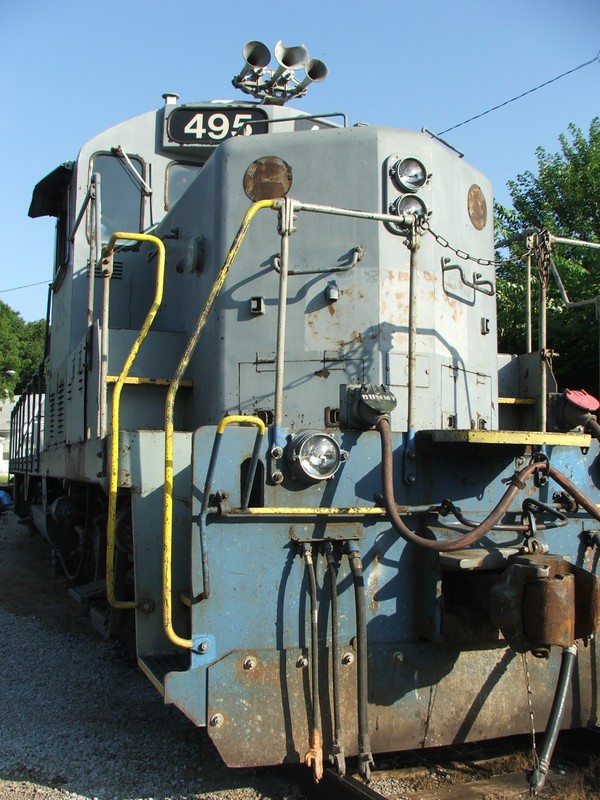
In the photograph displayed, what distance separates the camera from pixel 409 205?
3.99 meters

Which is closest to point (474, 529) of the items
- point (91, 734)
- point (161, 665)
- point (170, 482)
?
point (170, 482)

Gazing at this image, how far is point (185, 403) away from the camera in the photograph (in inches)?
171

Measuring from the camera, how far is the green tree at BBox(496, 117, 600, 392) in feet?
26.1

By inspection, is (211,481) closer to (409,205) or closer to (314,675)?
A: (314,675)

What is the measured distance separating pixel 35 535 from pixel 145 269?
792 cm

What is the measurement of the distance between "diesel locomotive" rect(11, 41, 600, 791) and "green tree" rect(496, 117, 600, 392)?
141 inches

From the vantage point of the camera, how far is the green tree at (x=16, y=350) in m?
36.6

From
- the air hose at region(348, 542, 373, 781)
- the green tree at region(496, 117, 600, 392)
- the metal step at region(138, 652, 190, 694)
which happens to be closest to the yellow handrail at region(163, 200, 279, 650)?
the metal step at region(138, 652, 190, 694)

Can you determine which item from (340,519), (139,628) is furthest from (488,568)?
(139,628)

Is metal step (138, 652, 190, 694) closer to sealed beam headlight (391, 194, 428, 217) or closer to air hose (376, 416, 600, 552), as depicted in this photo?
air hose (376, 416, 600, 552)

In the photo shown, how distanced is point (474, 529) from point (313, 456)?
2.28 ft

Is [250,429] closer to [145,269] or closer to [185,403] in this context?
[185,403]

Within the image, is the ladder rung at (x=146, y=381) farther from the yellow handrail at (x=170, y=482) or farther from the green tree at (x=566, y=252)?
the green tree at (x=566, y=252)

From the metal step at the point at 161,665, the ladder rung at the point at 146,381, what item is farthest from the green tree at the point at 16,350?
the metal step at the point at 161,665
